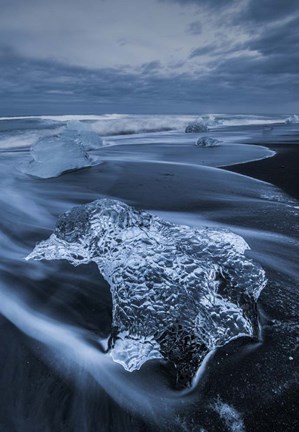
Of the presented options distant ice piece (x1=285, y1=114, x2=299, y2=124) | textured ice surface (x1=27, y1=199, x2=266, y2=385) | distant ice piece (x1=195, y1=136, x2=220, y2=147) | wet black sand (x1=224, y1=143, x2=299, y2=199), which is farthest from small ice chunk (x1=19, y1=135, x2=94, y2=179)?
distant ice piece (x1=285, y1=114, x2=299, y2=124)

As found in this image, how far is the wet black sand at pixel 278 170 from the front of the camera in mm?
6445

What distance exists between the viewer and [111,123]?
78.2ft

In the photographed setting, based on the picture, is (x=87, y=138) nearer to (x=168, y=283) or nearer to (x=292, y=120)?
(x=168, y=283)

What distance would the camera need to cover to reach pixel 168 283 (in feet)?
6.81

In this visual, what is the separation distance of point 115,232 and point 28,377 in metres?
1.17

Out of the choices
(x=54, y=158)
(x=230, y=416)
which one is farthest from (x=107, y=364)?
(x=54, y=158)

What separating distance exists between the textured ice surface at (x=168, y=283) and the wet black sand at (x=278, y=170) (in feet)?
12.2

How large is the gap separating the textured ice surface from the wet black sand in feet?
12.2

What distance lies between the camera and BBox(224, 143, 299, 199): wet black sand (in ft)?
A: 21.1

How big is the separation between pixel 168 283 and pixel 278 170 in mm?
6779

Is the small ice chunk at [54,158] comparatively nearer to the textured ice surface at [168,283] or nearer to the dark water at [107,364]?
the dark water at [107,364]

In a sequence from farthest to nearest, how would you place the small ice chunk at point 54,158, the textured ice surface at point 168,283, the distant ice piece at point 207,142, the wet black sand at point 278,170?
the distant ice piece at point 207,142
the small ice chunk at point 54,158
the wet black sand at point 278,170
the textured ice surface at point 168,283

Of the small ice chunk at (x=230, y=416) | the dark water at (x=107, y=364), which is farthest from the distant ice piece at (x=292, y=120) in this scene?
the small ice chunk at (x=230, y=416)

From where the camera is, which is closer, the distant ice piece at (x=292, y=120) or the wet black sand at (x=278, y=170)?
the wet black sand at (x=278, y=170)
